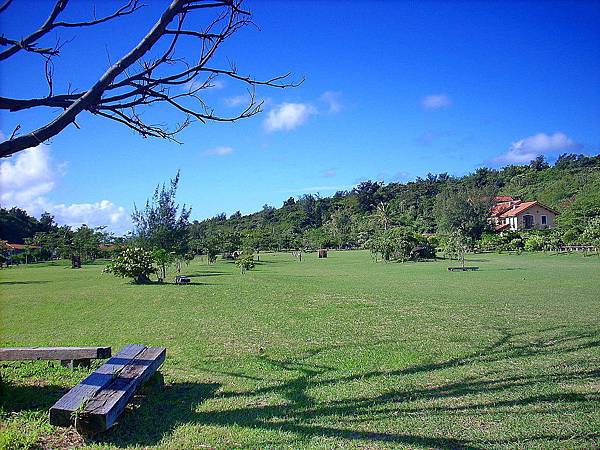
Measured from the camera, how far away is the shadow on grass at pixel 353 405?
3.70 metres

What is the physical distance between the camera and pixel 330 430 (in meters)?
3.83

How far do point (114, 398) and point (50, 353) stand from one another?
2180 millimetres

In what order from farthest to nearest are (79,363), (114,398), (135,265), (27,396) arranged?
(135,265), (79,363), (27,396), (114,398)

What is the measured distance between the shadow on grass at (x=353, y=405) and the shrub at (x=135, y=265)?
16.7 meters

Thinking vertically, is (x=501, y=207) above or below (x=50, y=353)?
above

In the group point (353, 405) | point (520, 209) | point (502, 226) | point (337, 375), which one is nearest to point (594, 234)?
point (520, 209)

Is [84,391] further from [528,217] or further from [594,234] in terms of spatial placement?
[528,217]

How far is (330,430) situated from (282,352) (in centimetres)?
311

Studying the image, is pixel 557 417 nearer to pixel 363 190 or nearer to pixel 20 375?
pixel 20 375

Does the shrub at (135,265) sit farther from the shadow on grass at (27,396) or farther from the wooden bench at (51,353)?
the shadow on grass at (27,396)

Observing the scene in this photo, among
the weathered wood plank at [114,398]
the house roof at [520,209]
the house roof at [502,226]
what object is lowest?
the weathered wood plank at [114,398]

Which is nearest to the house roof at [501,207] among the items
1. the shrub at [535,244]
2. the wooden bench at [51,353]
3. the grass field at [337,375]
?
the shrub at [535,244]

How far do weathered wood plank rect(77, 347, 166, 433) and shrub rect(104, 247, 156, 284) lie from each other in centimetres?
1734

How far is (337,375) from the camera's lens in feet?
18.3
